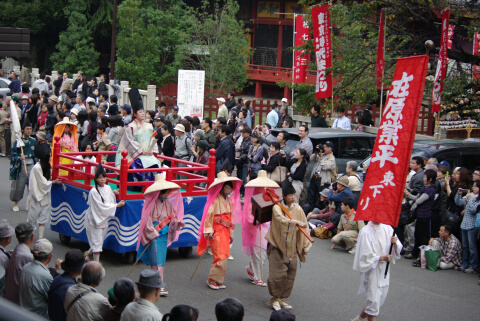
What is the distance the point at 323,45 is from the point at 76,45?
1639 cm

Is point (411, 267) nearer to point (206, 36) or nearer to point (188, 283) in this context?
point (188, 283)

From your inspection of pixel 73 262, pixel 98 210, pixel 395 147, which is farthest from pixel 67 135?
pixel 395 147

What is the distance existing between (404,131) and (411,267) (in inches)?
148

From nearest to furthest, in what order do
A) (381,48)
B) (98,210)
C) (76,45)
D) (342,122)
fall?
(98,210), (381,48), (342,122), (76,45)

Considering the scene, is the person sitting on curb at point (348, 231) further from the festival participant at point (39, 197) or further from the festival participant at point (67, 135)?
the festival participant at point (67, 135)

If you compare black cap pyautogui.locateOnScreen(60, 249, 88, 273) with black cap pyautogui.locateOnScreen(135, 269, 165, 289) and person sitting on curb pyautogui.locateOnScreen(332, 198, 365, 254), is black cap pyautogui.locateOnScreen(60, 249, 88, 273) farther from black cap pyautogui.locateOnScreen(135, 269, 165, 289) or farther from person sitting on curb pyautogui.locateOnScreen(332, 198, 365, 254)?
person sitting on curb pyautogui.locateOnScreen(332, 198, 365, 254)

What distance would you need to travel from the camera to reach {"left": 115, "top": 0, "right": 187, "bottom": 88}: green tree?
24.3 metres

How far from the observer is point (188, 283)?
332 inches

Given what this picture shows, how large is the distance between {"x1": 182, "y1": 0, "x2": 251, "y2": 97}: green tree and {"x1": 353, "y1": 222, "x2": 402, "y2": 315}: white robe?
18.0 meters

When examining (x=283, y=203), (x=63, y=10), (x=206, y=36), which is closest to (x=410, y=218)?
(x=283, y=203)

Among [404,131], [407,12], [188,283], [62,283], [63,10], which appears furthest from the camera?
[63,10]

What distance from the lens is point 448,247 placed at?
966 centimetres

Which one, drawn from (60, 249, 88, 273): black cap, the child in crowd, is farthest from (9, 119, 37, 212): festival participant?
(60, 249, 88, 273): black cap

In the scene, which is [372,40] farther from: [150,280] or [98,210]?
[150,280]
